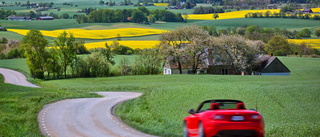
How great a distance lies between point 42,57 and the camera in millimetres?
74500

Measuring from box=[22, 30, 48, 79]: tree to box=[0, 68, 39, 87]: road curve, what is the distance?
280 cm

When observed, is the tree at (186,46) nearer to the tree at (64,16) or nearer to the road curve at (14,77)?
the road curve at (14,77)

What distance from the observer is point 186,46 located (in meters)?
75.4

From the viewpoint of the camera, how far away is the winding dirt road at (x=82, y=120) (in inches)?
824

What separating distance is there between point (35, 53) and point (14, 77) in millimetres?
6003

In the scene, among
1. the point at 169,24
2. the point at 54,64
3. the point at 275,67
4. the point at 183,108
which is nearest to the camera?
the point at 183,108

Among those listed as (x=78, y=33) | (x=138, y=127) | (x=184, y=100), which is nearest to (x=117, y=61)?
(x=78, y=33)

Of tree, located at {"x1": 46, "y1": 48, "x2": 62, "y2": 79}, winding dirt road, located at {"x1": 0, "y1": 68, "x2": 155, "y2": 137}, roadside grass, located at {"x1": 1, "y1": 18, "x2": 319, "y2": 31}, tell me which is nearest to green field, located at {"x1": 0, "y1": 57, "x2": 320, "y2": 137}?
winding dirt road, located at {"x1": 0, "y1": 68, "x2": 155, "y2": 137}

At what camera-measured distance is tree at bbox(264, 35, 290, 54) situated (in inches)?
4149

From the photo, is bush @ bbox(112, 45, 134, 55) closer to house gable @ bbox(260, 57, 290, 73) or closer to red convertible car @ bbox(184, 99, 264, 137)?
house gable @ bbox(260, 57, 290, 73)

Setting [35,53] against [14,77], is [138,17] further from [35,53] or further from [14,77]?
[14,77]

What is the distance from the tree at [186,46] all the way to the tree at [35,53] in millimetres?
23053

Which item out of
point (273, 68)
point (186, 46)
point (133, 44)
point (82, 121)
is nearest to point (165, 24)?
point (133, 44)

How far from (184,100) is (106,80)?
116 ft
